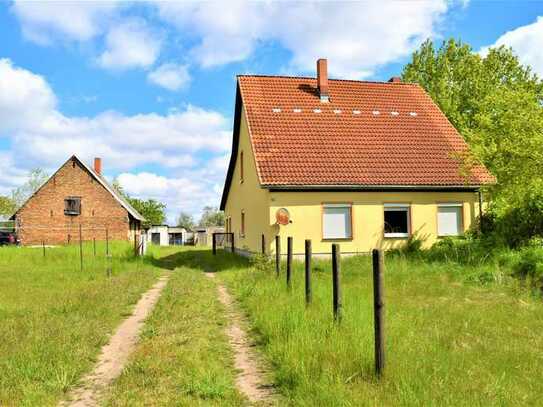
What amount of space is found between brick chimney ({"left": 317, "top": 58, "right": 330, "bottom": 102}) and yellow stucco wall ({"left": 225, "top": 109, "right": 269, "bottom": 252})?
3699 millimetres

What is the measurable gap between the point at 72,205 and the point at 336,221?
25.0 metres

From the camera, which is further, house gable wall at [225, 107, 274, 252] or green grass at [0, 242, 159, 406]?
house gable wall at [225, 107, 274, 252]

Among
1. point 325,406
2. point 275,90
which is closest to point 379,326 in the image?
point 325,406

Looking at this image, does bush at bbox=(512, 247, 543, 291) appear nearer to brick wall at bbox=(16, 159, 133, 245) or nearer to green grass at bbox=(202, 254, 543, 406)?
green grass at bbox=(202, 254, 543, 406)

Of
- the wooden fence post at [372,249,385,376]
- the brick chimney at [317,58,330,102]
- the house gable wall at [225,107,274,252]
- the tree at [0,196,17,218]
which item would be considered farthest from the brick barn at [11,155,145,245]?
the tree at [0,196,17,218]

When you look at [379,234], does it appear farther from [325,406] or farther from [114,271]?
[325,406]

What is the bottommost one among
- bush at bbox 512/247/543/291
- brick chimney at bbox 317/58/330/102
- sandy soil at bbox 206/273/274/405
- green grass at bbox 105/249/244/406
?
sandy soil at bbox 206/273/274/405

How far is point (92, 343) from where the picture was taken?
642cm

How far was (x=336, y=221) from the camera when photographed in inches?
672

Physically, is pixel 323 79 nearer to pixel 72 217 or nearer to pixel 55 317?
pixel 55 317

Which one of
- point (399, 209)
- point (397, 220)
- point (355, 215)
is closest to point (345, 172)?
point (355, 215)

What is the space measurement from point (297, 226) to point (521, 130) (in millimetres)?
7751

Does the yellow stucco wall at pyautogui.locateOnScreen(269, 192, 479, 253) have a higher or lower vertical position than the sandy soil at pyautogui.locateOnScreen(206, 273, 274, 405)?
higher

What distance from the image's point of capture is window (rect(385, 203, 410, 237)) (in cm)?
1750
